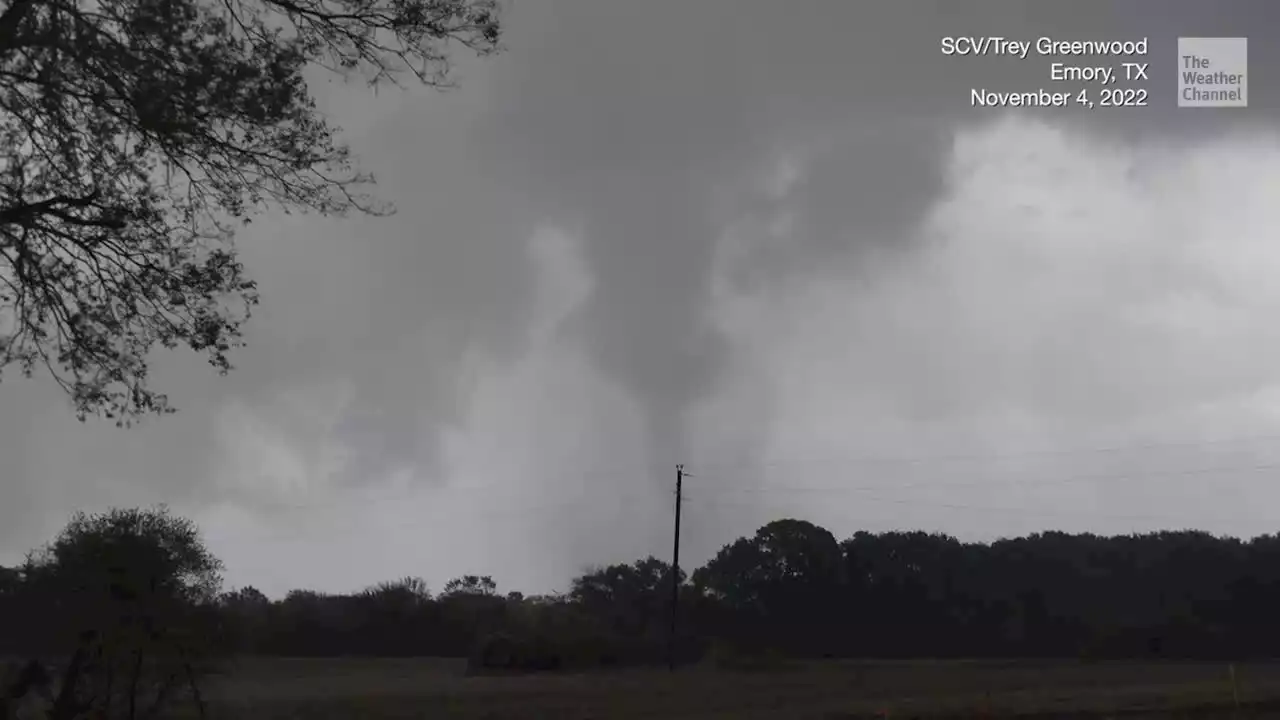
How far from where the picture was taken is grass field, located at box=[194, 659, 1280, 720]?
2934 cm

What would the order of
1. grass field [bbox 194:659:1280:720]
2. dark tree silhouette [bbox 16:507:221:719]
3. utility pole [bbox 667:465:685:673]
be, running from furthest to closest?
utility pole [bbox 667:465:685:673] → grass field [bbox 194:659:1280:720] → dark tree silhouette [bbox 16:507:221:719]

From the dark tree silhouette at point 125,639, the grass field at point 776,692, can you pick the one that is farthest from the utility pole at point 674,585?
the dark tree silhouette at point 125,639

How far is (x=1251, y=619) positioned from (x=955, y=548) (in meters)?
23.2

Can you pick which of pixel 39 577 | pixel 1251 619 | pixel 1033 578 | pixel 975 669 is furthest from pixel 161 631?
pixel 1033 578

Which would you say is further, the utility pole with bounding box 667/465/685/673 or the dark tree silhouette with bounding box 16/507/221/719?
the utility pole with bounding box 667/465/685/673

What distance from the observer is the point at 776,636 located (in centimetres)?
7762

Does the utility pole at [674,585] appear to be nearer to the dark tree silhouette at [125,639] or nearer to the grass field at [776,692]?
the grass field at [776,692]

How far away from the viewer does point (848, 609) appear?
265 ft

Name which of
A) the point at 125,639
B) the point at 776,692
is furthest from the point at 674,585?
the point at 125,639

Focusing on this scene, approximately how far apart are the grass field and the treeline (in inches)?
402

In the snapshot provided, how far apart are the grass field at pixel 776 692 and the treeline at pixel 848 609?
402 inches

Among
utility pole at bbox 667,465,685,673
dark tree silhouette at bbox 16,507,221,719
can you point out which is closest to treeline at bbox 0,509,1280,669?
utility pole at bbox 667,465,685,673

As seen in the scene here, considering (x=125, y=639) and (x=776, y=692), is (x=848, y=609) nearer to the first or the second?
(x=776, y=692)

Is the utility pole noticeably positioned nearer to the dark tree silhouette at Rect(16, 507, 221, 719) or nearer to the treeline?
the treeline
